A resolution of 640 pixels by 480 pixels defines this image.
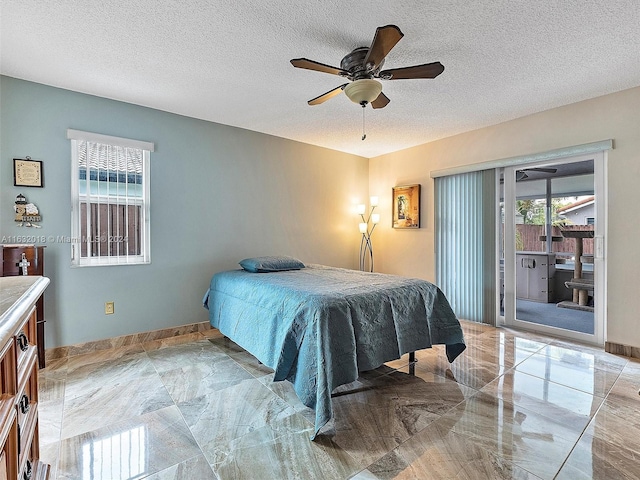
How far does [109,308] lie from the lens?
312cm

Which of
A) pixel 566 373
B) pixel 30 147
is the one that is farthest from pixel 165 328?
pixel 566 373

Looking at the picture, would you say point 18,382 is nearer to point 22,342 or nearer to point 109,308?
point 22,342

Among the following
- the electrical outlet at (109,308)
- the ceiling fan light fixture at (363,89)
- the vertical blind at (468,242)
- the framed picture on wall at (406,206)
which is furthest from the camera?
the framed picture on wall at (406,206)

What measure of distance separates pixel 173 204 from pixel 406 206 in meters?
3.20

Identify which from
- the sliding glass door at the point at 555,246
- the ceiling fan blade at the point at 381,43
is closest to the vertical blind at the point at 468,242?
the sliding glass door at the point at 555,246

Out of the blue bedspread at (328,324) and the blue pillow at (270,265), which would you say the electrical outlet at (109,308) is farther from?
the blue pillow at (270,265)

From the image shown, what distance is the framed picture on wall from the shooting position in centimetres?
466

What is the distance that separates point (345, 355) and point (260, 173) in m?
2.85

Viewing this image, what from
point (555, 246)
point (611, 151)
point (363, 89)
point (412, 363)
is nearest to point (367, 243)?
point (555, 246)

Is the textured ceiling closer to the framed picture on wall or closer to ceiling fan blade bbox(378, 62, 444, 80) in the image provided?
ceiling fan blade bbox(378, 62, 444, 80)

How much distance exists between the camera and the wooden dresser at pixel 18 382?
794mm

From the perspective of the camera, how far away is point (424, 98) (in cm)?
305

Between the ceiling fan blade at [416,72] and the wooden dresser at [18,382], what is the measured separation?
7.22 ft

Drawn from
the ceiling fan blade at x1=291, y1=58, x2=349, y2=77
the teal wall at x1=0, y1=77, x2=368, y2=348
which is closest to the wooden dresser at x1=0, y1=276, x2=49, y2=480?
the ceiling fan blade at x1=291, y1=58, x2=349, y2=77
